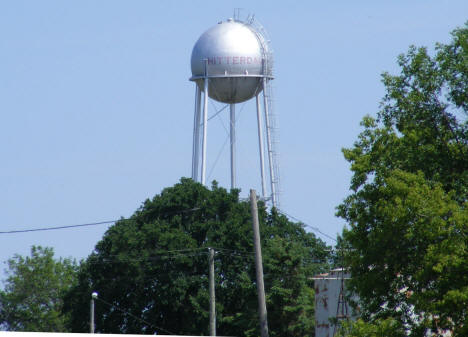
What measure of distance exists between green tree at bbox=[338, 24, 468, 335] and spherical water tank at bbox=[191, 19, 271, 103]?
1133 inches

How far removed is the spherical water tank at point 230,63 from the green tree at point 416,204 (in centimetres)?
2878

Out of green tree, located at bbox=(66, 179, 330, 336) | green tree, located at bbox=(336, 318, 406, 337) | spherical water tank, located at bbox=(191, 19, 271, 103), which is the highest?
spherical water tank, located at bbox=(191, 19, 271, 103)

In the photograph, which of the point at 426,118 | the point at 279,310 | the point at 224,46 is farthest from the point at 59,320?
the point at 426,118

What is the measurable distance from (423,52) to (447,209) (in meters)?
5.12

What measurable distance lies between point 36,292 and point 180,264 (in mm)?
28793

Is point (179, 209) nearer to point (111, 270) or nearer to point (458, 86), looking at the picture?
point (111, 270)

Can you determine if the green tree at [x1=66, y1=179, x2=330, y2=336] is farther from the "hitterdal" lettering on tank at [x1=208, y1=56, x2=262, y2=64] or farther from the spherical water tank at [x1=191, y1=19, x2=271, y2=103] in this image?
the "hitterdal" lettering on tank at [x1=208, y1=56, x2=262, y2=64]

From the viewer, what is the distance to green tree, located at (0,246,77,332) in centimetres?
→ 7794

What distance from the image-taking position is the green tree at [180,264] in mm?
52375

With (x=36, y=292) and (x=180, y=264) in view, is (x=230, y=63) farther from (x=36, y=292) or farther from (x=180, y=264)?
(x=36, y=292)

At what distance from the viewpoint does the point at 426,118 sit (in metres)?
27.4

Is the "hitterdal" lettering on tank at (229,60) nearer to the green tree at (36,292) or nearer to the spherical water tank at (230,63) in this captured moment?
the spherical water tank at (230,63)

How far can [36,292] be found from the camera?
7975 centimetres

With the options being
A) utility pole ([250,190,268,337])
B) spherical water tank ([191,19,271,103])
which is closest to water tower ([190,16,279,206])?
spherical water tank ([191,19,271,103])
